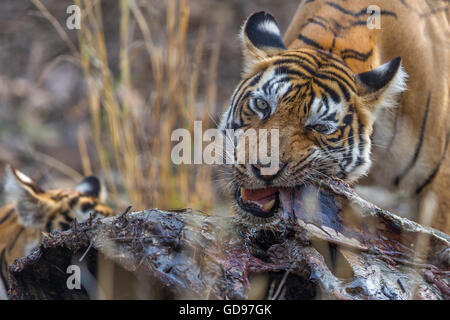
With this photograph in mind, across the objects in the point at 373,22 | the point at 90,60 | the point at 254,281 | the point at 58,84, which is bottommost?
the point at 58,84

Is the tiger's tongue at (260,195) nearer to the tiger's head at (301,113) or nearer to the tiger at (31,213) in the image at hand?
the tiger's head at (301,113)

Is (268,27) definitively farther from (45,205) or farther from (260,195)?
(45,205)

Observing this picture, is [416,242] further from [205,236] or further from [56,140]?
[56,140]

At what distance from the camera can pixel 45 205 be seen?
11.6 feet

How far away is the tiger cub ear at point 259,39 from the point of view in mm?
3330

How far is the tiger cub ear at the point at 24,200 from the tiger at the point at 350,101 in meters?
1.18

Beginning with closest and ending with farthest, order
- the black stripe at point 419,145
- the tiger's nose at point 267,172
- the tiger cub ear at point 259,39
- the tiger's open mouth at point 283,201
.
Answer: the tiger's open mouth at point 283,201
the tiger's nose at point 267,172
the tiger cub ear at point 259,39
the black stripe at point 419,145

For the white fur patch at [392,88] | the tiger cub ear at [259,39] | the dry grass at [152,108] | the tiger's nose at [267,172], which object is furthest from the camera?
the dry grass at [152,108]

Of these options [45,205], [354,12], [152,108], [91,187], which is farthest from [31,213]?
[354,12]

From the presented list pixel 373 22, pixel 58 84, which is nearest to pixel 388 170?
pixel 373 22

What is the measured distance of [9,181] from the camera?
3.51 meters

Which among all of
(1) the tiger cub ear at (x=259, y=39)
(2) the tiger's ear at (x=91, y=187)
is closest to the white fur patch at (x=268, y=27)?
(1) the tiger cub ear at (x=259, y=39)

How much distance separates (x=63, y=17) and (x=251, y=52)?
19.0 feet

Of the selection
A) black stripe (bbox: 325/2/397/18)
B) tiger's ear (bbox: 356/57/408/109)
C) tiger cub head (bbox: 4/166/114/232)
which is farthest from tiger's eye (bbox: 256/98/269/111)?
tiger cub head (bbox: 4/166/114/232)
